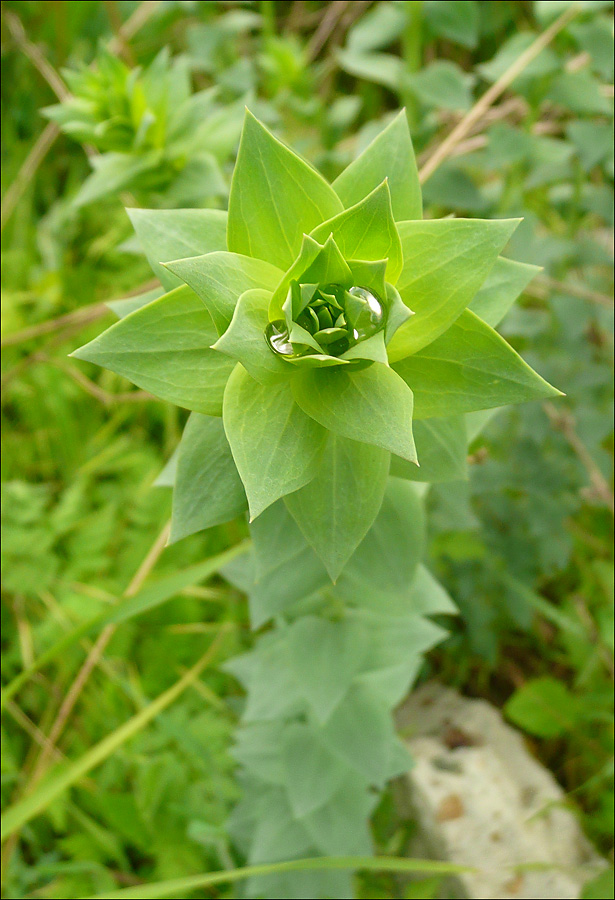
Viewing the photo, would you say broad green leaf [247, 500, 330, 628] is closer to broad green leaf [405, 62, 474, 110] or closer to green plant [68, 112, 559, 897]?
green plant [68, 112, 559, 897]

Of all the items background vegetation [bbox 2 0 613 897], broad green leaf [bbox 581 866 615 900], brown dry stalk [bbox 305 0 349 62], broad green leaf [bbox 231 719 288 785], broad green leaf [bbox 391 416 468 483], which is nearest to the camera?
broad green leaf [bbox 391 416 468 483]

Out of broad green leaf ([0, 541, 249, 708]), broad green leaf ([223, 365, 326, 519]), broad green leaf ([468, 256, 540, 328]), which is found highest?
broad green leaf ([468, 256, 540, 328])

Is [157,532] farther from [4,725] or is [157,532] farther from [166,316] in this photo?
[166,316]

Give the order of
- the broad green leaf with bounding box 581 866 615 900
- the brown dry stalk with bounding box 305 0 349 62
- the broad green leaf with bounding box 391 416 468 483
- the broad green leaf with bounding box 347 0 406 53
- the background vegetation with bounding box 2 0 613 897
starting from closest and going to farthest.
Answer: the broad green leaf with bounding box 391 416 468 483 → the broad green leaf with bounding box 581 866 615 900 → the background vegetation with bounding box 2 0 613 897 → the broad green leaf with bounding box 347 0 406 53 → the brown dry stalk with bounding box 305 0 349 62

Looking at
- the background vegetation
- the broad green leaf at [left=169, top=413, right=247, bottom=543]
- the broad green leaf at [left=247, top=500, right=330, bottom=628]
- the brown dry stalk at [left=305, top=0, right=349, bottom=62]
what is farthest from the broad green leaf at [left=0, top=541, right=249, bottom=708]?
the brown dry stalk at [left=305, top=0, right=349, bottom=62]

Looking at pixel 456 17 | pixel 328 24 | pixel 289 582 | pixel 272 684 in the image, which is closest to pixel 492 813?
pixel 272 684

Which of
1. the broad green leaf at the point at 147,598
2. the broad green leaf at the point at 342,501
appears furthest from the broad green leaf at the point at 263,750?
the broad green leaf at the point at 342,501
